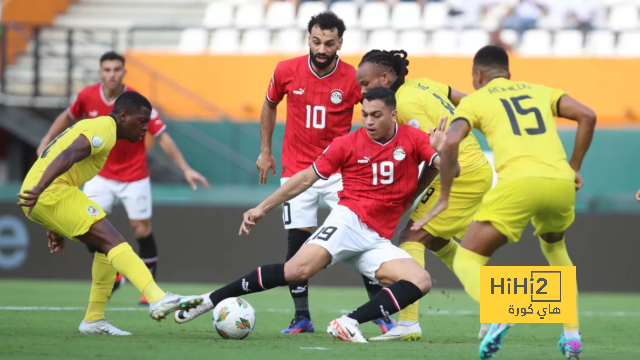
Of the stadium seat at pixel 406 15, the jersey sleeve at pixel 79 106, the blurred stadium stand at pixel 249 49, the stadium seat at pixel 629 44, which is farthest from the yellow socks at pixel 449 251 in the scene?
the stadium seat at pixel 406 15

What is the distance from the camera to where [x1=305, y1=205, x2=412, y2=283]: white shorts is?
6504 mm

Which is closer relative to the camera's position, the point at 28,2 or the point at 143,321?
the point at 143,321

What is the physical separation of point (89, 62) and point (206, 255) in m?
6.54

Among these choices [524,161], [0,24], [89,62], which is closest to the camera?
[524,161]

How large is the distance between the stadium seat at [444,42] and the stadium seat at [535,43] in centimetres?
121

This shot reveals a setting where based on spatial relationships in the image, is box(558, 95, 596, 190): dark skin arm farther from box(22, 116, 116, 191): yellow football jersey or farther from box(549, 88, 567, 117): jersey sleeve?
box(22, 116, 116, 191): yellow football jersey

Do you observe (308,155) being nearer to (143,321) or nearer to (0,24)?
(143,321)

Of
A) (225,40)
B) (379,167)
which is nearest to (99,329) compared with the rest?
(379,167)

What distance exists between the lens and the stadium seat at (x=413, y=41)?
17.0 meters

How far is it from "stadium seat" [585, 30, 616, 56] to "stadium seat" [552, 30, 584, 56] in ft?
0.55

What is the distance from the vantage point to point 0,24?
1630 centimetres

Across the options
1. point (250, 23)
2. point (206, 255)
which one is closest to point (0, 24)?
point (250, 23)

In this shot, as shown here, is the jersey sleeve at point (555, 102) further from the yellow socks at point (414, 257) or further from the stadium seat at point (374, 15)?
the stadium seat at point (374, 15)

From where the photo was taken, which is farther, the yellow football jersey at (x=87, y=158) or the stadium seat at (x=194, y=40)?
the stadium seat at (x=194, y=40)
